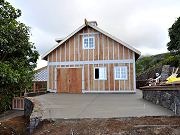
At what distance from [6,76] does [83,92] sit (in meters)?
11.3

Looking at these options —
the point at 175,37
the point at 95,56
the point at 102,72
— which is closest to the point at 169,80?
the point at 102,72

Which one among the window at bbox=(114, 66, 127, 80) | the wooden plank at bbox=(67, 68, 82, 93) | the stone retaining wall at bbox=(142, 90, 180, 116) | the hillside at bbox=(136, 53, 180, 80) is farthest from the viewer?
the hillside at bbox=(136, 53, 180, 80)

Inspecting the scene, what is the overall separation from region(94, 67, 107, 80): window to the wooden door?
1453mm

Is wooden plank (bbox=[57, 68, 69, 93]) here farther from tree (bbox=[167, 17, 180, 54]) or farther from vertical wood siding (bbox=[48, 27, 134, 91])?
tree (bbox=[167, 17, 180, 54])

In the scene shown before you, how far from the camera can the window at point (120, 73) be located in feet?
69.3

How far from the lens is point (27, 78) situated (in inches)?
550

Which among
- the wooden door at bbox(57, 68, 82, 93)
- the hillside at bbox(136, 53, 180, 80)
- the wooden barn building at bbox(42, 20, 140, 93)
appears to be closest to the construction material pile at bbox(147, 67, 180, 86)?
the wooden barn building at bbox(42, 20, 140, 93)

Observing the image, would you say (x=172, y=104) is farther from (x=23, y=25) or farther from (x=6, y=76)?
(x=23, y=25)

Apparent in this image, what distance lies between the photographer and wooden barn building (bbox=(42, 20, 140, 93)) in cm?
2119

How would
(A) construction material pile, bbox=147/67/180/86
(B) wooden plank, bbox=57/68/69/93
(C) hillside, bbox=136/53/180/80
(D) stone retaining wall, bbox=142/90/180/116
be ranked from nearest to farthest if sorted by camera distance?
(D) stone retaining wall, bbox=142/90/180/116 → (A) construction material pile, bbox=147/67/180/86 → (B) wooden plank, bbox=57/68/69/93 → (C) hillside, bbox=136/53/180/80

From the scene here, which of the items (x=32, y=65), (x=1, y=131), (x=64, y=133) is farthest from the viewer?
(x=32, y=65)

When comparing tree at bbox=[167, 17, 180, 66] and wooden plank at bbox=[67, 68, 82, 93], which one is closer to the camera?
wooden plank at bbox=[67, 68, 82, 93]

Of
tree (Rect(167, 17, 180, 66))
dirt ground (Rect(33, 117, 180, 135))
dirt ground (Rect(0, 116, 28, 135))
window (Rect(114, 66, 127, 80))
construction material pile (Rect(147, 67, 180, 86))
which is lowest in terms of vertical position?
dirt ground (Rect(0, 116, 28, 135))

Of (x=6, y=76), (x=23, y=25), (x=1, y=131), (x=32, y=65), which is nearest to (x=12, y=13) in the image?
(x=23, y=25)
